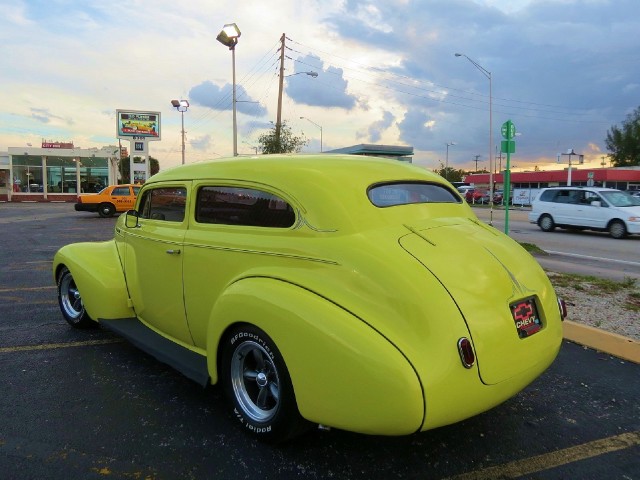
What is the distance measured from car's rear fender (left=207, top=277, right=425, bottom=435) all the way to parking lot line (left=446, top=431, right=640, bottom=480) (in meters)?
0.67

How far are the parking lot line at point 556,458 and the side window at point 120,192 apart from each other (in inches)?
932

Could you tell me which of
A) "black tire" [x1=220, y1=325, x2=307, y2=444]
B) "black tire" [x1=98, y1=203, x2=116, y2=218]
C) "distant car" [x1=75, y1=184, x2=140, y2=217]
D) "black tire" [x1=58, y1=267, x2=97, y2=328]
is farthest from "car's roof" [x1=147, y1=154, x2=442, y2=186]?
"black tire" [x1=98, y1=203, x2=116, y2=218]

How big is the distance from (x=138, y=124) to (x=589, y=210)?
42.0m

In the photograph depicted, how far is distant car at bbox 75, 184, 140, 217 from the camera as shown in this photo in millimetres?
22875

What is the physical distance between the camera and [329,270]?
2.59 meters

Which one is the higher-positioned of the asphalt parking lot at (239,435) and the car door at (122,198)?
the car door at (122,198)

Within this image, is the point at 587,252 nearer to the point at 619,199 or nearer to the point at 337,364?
the point at 619,199

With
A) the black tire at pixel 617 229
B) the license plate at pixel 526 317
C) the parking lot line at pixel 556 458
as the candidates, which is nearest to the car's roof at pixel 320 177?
the license plate at pixel 526 317

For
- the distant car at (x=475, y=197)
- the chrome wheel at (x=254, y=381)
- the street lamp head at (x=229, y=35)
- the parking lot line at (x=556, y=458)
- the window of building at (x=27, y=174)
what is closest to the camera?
the parking lot line at (x=556, y=458)

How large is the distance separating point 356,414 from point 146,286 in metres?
2.34

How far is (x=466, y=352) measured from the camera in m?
2.37

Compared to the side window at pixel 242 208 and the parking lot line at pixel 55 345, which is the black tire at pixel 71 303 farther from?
the side window at pixel 242 208

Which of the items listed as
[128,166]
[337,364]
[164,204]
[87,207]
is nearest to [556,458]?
[337,364]

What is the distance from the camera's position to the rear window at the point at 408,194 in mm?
3041
